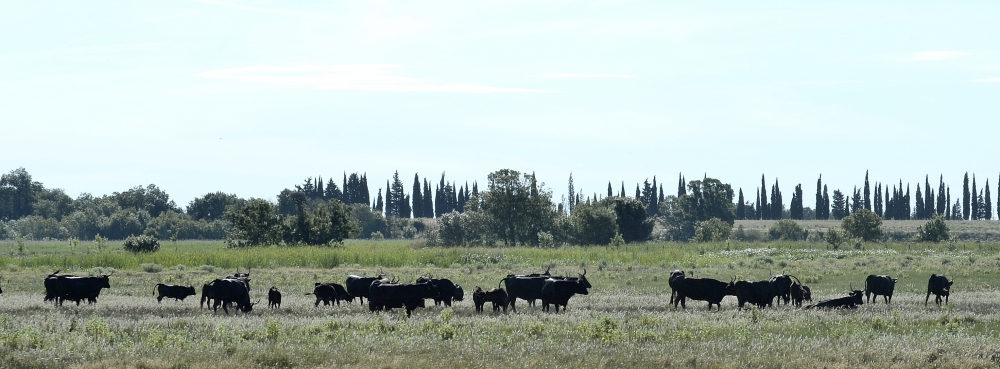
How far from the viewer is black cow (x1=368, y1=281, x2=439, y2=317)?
83.1 ft

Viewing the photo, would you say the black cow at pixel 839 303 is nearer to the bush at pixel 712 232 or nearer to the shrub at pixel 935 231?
the shrub at pixel 935 231

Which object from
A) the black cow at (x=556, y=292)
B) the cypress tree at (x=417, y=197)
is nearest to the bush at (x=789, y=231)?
the cypress tree at (x=417, y=197)

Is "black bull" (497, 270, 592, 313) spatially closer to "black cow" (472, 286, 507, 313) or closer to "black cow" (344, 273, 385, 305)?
"black cow" (472, 286, 507, 313)

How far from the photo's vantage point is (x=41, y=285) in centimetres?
3697

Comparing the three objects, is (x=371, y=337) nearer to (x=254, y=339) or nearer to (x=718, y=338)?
(x=254, y=339)

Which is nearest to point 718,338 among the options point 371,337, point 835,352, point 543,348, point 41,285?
point 835,352

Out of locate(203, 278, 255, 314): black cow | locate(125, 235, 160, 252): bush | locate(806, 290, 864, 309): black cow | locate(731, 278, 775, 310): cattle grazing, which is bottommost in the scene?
locate(806, 290, 864, 309): black cow

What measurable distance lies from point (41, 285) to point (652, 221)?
9250 centimetres

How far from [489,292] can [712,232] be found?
3698 inches

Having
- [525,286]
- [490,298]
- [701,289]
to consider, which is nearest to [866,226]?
[701,289]

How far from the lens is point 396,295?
999 inches

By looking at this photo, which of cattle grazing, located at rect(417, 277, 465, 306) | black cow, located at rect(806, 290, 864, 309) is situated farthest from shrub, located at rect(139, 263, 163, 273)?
black cow, located at rect(806, 290, 864, 309)

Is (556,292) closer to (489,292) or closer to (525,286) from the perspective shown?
(525,286)

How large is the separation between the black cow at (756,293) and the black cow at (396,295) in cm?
923
